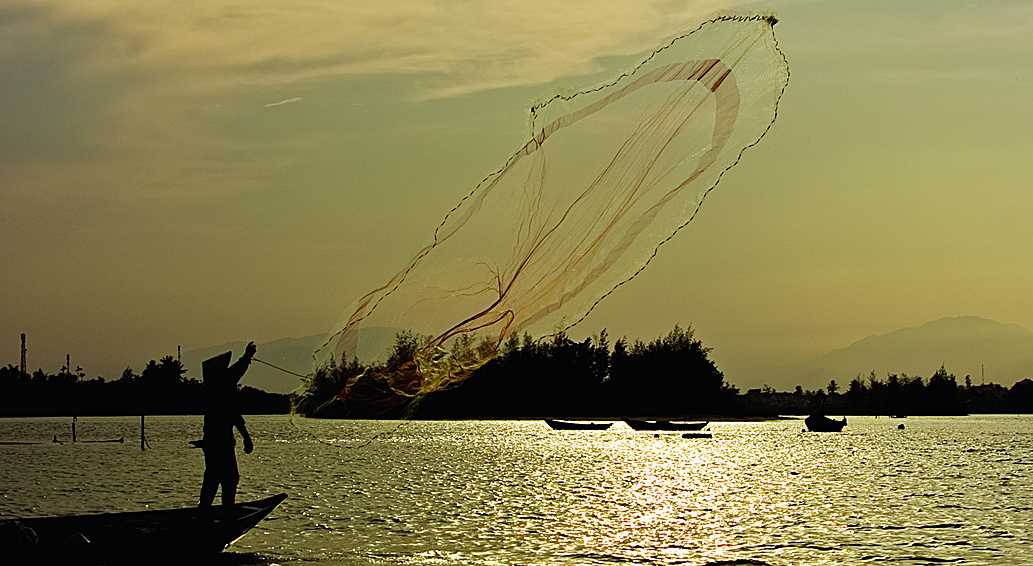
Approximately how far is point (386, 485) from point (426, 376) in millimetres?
39920

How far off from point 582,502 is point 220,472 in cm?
2795

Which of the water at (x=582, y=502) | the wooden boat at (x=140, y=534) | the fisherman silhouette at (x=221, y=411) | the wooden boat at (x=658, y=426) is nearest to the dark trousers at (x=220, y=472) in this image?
the fisherman silhouette at (x=221, y=411)

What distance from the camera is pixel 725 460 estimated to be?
308 ft

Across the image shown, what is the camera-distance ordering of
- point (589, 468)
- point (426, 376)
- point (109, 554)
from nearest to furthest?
point (426, 376) < point (109, 554) < point (589, 468)

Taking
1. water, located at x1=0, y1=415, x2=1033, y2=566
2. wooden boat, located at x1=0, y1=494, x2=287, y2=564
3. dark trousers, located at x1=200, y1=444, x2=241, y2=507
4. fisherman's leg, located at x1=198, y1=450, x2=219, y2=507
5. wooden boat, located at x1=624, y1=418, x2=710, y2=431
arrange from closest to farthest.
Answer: wooden boat, located at x1=0, y1=494, x2=287, y2=564 < dark trousers, located at x1=200, y1=444, x2=241, y2=507 < fisherman's leg, located at x1=198, y1=450, x2=219, y2=507 < water, located at x1=0, y1=415, x2=1033, y2=566 < wooden boat, located at x1=624, y1=418, x2=710, y2=431

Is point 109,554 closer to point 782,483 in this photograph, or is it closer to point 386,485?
point 386,485

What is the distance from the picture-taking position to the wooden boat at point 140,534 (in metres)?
26.2

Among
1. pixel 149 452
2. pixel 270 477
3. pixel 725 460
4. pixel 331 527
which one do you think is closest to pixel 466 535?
pixel 331 527

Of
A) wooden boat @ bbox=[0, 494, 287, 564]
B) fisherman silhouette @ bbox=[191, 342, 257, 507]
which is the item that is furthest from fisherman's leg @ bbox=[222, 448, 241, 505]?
wooden boat @ bbox=[0, 494, 287, 564]

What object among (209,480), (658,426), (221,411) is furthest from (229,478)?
(658,426)

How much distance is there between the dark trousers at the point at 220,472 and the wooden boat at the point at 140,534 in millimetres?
640

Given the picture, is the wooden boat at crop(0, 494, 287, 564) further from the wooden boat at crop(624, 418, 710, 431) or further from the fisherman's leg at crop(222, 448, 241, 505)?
the wooden boat at crop(624, 418, 710, 431)

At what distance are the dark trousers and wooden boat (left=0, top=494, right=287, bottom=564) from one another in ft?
→ 2.10

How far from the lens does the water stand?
116 feet
